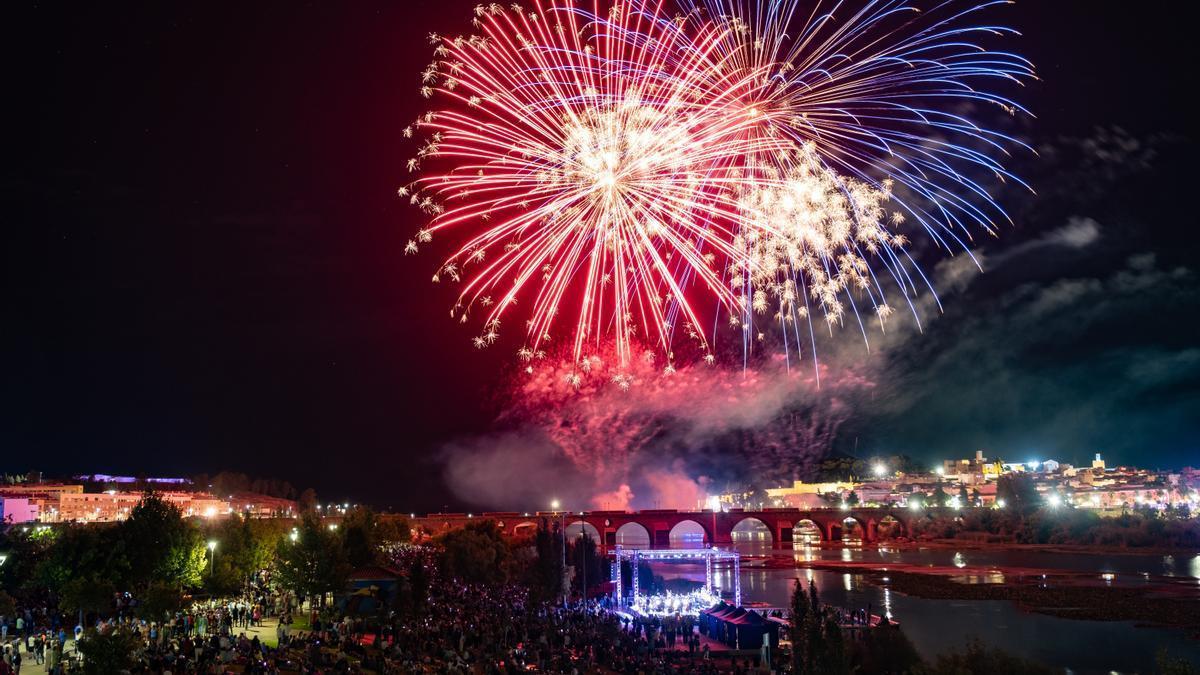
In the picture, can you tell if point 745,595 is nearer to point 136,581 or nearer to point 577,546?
point 577,546

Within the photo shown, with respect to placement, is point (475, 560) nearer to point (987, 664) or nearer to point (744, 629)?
point (744, 629)

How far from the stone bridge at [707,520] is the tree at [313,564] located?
5979cm

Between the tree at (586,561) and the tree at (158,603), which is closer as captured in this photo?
the tree at (158,603)

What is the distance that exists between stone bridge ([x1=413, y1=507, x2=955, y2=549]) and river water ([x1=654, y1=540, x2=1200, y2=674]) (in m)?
9.63

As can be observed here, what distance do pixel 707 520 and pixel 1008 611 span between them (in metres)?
58.2

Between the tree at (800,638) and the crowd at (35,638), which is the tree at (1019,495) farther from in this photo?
the crowd at (35,638)

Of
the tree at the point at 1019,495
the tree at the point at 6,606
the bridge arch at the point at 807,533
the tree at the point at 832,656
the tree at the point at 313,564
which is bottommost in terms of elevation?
the bridge arch at the point at 807,533

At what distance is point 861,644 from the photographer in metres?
34.1

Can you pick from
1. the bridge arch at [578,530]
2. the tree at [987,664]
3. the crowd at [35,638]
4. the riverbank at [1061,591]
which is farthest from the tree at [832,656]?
the bridge arch at [578,530]

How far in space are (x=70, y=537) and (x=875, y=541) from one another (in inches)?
4074

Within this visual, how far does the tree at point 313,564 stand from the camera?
3935 centimetres

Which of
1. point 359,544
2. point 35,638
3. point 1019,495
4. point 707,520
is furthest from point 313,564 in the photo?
point 1019,495

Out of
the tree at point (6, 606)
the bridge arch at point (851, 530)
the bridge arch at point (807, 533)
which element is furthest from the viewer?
the bridge arch at point (807, 533)

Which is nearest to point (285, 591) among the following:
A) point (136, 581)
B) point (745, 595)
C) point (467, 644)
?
point (136, 581)
